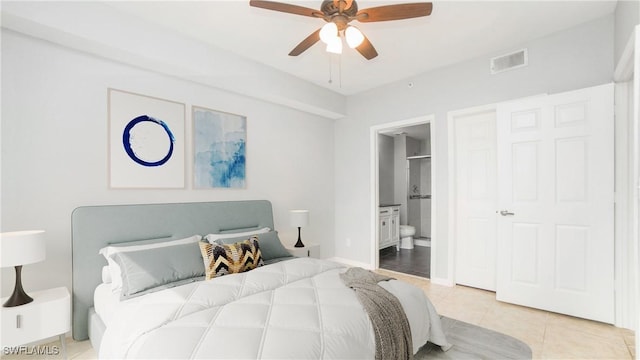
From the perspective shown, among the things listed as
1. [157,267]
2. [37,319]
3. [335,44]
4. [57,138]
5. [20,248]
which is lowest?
[37,319]

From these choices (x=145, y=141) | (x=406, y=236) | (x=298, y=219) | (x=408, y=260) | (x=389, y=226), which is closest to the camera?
(x=145, y=141)

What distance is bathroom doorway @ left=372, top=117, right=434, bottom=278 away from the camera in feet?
19.1

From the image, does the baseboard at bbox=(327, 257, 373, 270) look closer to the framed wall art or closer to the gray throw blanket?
the gray throw blanket

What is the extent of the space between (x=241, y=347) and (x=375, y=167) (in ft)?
11.7

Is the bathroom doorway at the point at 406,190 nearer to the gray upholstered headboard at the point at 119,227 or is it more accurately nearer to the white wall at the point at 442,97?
the white wall at the point at 442,97

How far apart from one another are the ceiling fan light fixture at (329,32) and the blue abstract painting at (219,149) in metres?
1.90

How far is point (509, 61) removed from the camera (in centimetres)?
330

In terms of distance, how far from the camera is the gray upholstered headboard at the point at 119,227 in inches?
97.7

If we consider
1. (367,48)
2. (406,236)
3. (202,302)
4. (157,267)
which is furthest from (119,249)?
(406,236)

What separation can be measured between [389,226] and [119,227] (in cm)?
436

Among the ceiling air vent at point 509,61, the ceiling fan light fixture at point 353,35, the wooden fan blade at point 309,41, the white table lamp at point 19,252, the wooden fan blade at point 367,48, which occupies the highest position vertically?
the ceiling air vent at point 509,61

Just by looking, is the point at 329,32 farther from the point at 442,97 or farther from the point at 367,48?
the point at 442,97

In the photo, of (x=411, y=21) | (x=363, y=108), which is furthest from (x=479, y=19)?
(x=363, y=108)

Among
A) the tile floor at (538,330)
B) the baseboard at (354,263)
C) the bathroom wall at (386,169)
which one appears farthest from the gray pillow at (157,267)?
the bathroom wall at (386,169)
